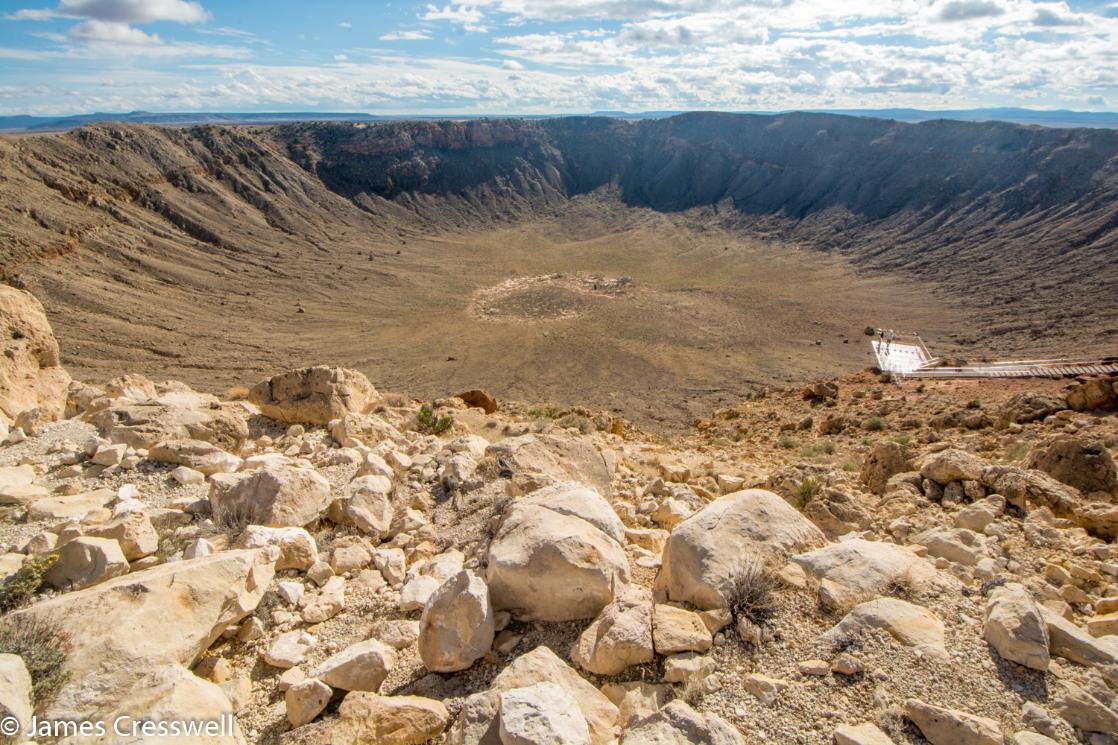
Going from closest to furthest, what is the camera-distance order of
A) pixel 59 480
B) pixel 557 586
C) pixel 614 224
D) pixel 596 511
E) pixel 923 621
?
pixel 923 621 → pixel 557 586 → pixel 596 511 → pixel 59 480 → pixel 614 224

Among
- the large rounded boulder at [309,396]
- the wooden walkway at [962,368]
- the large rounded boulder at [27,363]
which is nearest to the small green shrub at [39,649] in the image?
the large rounded boulder at [309,396]

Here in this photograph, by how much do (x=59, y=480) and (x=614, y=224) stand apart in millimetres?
79293

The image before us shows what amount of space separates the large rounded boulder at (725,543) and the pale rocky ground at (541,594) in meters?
0.02

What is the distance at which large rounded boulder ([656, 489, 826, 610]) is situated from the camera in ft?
15.6

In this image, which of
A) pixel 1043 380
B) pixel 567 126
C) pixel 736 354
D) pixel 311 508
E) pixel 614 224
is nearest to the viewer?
pixel 311 508

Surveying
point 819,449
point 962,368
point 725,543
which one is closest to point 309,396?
point 725,543

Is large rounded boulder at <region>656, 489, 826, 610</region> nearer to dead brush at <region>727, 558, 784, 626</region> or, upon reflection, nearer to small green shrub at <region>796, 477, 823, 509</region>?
dead brush at <region>727, 558, 784, 626</region>

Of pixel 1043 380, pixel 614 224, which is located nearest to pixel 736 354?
pixel 1043 380

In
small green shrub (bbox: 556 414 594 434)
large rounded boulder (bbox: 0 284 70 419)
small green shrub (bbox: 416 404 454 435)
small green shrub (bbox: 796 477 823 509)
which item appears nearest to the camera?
small green shrub (bbox: 796 477 823 509)

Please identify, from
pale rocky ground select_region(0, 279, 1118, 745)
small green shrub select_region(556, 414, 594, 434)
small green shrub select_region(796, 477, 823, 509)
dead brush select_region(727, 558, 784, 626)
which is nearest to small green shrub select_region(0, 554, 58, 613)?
pale rocky ground select_region(0, 279, 1118, 745)

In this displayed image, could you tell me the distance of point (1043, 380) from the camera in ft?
64.5

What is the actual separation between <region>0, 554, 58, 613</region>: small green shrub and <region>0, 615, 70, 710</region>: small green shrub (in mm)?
913

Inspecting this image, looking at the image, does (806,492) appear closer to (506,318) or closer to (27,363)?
(27,363)

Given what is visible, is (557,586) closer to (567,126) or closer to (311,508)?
(311,508)
